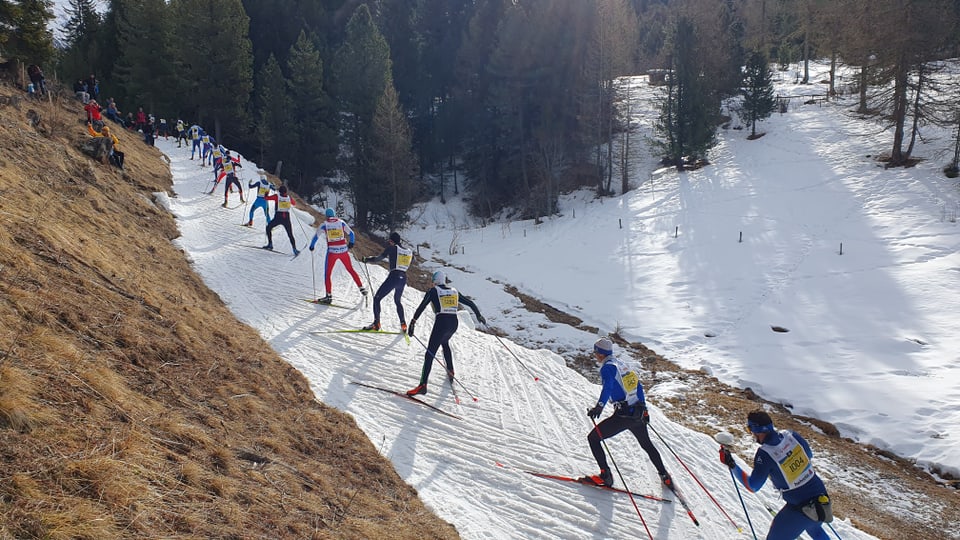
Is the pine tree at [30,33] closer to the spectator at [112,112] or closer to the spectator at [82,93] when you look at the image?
the spectator at [82,93]

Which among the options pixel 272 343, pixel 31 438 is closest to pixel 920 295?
pixel 272 343

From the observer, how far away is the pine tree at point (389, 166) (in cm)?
3709

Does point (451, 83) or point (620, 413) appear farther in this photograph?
point (451, 83)

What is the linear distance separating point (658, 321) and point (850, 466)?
9.20 m

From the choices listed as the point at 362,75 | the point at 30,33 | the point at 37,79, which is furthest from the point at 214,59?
the point at 37,79

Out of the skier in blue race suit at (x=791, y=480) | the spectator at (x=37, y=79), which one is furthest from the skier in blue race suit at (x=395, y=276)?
the spectator at (x=37, y=79)

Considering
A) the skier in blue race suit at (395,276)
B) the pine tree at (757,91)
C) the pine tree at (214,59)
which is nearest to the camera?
the skier in blue race suit at (395,276)

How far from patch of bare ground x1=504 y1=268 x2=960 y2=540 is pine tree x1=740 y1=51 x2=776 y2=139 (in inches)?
1354

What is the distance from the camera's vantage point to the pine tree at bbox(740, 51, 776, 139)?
4184 cm

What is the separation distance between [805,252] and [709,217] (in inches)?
278

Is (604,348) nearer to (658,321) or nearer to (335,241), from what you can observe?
(335,241)

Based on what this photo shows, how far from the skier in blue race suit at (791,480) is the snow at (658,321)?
133 centimetres

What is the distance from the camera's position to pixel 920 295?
60.1 feet

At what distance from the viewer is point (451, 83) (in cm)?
5519
